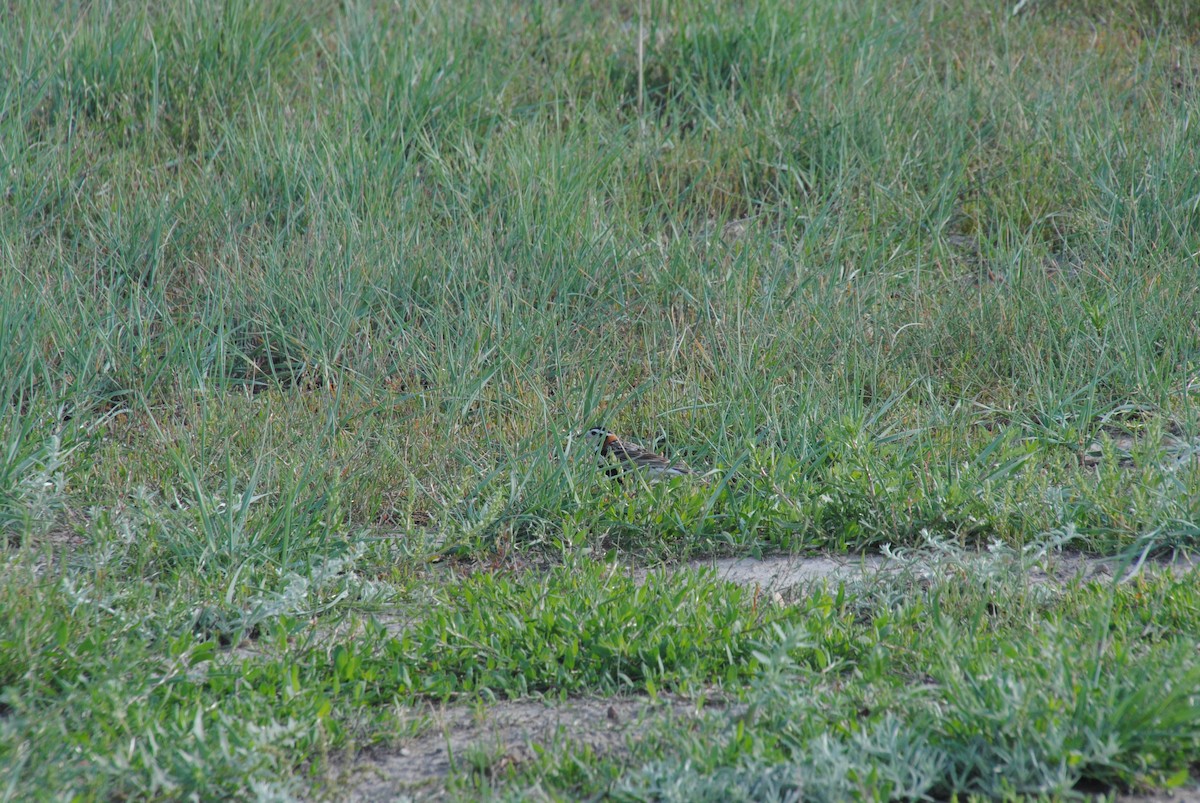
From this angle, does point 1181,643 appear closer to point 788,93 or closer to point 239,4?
point 788,93

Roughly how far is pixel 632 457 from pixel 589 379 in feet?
1.20

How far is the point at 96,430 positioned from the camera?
3.36 meters

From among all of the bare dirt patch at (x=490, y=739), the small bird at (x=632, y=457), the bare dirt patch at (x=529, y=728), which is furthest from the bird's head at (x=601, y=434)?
the bare dirt patch at (x=490, y=739)

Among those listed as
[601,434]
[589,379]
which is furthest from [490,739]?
[589,379]

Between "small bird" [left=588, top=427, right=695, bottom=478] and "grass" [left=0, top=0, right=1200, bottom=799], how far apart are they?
0.08m

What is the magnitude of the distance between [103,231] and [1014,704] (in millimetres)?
3653

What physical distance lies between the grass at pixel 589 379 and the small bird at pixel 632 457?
81 millimetres

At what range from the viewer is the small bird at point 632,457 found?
331 cm

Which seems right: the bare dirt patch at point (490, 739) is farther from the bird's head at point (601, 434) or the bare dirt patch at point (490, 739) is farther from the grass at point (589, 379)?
the bird's head at point (601, 434)

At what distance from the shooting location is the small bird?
331cm

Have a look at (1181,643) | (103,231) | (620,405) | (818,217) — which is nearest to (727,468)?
(620,405)

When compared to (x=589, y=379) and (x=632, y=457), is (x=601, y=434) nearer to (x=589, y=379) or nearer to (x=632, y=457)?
(x=632, y=457)

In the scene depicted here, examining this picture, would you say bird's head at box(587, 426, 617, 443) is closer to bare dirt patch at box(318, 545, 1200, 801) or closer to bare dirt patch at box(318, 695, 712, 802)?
bare dirt patch at box(318, 545, 1200, 801)

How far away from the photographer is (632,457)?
341 cm
